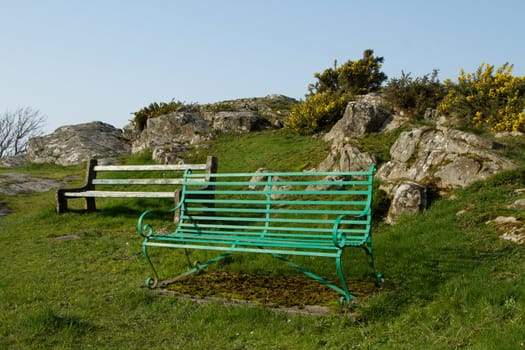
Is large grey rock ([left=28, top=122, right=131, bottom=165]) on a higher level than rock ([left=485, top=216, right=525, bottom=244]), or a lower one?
higher

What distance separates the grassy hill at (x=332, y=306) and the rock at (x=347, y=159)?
7.91 feet

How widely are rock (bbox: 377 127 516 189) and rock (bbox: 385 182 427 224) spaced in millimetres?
597

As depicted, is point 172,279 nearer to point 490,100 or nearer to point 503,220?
point 503,220

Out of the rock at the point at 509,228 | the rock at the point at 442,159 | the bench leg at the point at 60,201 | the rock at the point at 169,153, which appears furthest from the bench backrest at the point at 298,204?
the rock at the point at 169,153

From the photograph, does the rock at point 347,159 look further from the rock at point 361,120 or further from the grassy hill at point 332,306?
the grassy hill at point 332,306

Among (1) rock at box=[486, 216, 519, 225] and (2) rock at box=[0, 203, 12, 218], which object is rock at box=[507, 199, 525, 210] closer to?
(1) rock at box=[486, 216, 519, 225]

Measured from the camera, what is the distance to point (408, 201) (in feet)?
24.7

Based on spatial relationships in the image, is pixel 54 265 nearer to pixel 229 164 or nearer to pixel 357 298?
pixel 357 298

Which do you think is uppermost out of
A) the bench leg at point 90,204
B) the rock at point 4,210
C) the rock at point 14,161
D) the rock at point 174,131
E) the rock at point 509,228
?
the rock at point 174,131

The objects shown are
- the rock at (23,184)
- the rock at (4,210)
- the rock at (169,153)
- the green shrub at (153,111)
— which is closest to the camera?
the rock at (4,210)

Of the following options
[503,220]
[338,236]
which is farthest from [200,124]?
[338,236]

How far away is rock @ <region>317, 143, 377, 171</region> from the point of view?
9.79m

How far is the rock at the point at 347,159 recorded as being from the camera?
32.1 feet

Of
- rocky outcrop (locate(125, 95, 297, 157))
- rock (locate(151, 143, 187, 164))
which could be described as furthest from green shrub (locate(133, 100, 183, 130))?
rock (locate(151, 143, 187, 164))
